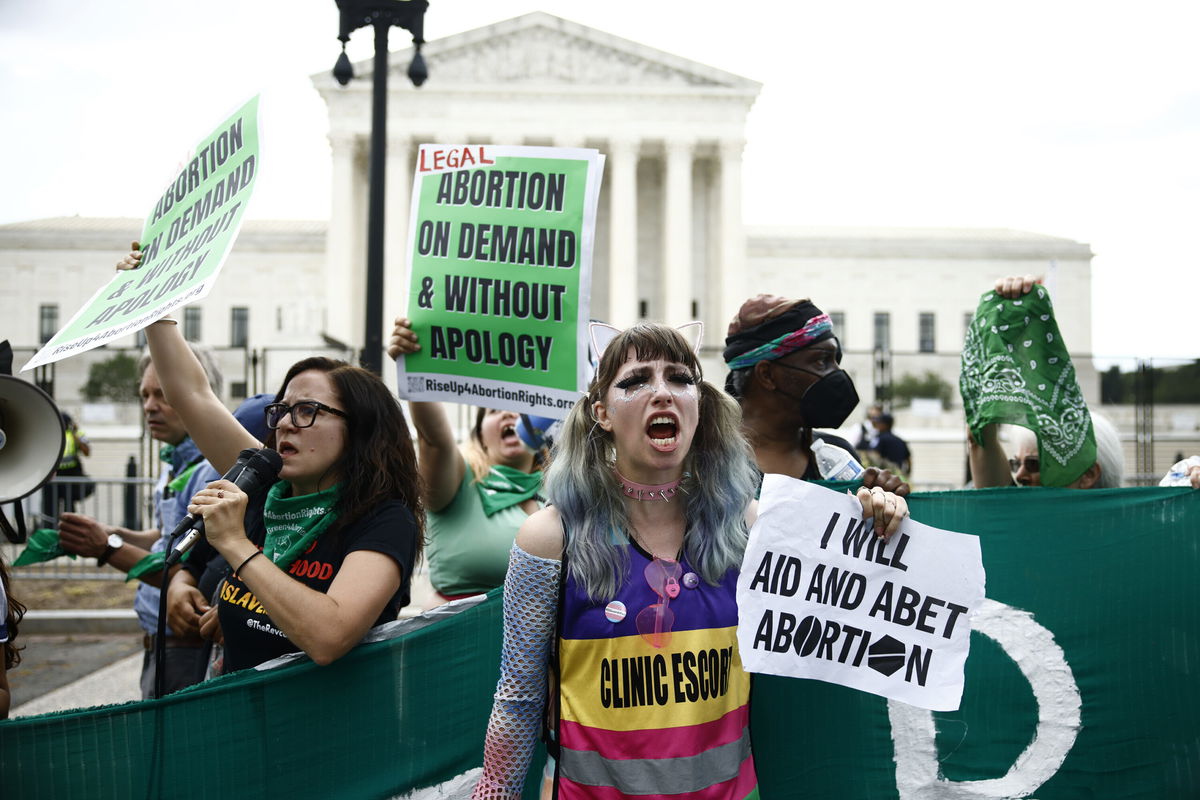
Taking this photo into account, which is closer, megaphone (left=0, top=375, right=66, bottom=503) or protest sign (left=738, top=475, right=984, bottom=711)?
protest sign (left=738, top=475, right=984, bottom=711)

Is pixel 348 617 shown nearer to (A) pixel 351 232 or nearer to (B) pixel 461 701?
(B) pixel 461 701

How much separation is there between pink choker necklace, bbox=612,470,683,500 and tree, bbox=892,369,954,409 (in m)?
31.9

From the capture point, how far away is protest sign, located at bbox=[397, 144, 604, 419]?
3428 mm

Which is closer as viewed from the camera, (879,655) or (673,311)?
(879,655)

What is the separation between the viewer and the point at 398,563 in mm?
2369

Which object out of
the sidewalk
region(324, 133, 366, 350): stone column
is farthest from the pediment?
the sidewalk

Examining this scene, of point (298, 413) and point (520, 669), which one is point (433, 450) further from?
point (520, 669)

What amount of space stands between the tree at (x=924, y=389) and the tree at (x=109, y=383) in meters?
23.3

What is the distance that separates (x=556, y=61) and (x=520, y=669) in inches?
1903

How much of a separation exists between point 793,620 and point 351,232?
1787 inches

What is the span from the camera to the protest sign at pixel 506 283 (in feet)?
11.2

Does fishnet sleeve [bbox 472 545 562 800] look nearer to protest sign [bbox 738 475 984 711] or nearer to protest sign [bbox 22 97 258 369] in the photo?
protest sign [bbox 738 475 984 711]

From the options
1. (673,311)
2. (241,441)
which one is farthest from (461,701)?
(673,311)

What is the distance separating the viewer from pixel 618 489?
2182mm
